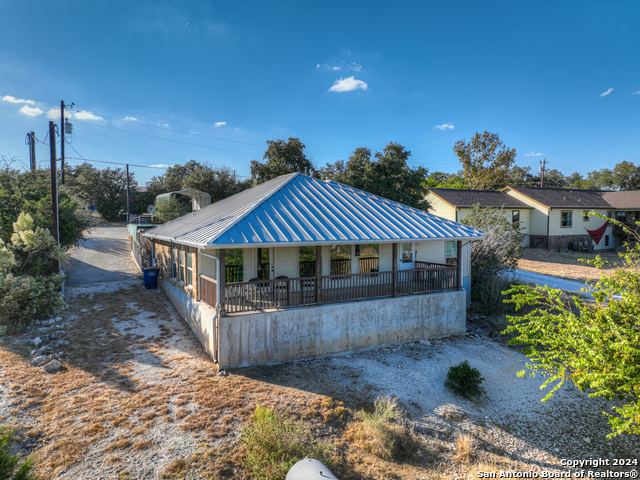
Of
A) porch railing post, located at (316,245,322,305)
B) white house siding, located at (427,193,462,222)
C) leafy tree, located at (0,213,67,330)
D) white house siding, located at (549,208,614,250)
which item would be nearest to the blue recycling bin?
leafy tree, located at (0,213,67,330)

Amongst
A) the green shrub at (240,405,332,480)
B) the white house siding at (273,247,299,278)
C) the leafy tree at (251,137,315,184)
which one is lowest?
the green shrub at (240,405,332,480)

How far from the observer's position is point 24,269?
11.7 m

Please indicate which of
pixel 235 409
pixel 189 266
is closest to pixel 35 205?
pixel 189 266

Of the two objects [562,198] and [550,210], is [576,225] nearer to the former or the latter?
[562,198]

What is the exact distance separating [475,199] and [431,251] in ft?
61.9

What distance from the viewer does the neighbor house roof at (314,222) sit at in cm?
816

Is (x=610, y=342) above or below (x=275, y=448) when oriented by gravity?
above

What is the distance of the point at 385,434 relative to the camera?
18.3ft

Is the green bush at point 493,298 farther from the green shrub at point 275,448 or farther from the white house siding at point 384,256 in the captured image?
the green shrub at point 275,448

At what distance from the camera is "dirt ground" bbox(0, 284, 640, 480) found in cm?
492

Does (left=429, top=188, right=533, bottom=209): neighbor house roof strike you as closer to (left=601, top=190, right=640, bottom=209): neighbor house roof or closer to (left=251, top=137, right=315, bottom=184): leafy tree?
(left=601, top=190, right=640, bottom=209): neighbor house roof

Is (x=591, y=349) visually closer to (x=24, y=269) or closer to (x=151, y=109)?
(x=24, y=269)

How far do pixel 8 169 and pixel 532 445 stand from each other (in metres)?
24.4

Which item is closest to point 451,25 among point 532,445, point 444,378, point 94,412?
point 444,378
